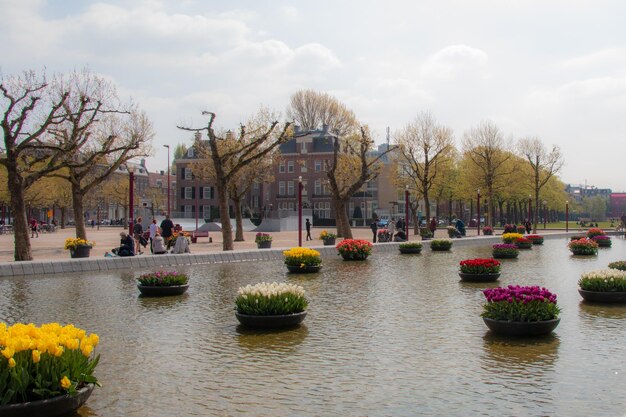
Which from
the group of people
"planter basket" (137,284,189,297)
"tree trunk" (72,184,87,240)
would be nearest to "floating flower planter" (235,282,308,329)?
"planter basket" (137,284,189,297)

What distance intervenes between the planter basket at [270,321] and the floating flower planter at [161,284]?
4.44m

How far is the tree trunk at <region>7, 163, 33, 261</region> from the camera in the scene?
22.3 meters

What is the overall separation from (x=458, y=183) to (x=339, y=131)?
15.8 meters

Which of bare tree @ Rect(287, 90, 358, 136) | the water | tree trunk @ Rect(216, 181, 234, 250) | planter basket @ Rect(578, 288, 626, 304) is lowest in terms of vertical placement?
the water

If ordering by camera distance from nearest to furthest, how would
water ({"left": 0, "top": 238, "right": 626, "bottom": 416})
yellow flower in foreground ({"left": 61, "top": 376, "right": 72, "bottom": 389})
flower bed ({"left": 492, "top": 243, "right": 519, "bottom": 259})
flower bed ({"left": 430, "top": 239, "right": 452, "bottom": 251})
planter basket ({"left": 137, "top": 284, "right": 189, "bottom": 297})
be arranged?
yellow flower in foreground ({"left": 61, "top": 376, "right": 72, "bottom": 389}) → water ({"left": 0, "top": 238, "right": 626, "bottom": 416}) → planter basket ({"left": 137, "top": 284, "right": 189, "bottom": 297}) → flower bed ({"left": 492, "top": 243, "right": 519, "bottom": 259}) → flower bed ({"left": 430, "top": 239, "right": 452, "bottom": 251})

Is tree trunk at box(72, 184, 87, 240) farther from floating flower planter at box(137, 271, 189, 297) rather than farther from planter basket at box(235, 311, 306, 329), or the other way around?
planter basket at box(235, 311, 306, 329)

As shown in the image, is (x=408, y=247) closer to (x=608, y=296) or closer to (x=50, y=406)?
(x=608, y=296)

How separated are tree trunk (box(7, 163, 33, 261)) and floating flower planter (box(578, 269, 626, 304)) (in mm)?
18326

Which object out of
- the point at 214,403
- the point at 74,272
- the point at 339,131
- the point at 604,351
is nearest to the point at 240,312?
the point at 214,403

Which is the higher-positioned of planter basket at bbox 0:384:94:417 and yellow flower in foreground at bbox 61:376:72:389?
yellow flower in foreground at bbox 61:376:72:389

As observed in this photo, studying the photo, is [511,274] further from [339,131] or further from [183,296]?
[339,131]

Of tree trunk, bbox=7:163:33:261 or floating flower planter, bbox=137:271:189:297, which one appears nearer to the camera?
floating flower planter, bbox=137:271:189:297

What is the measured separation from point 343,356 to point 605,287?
24.3ft

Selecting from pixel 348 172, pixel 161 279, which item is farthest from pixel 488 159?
pixel 161 279
